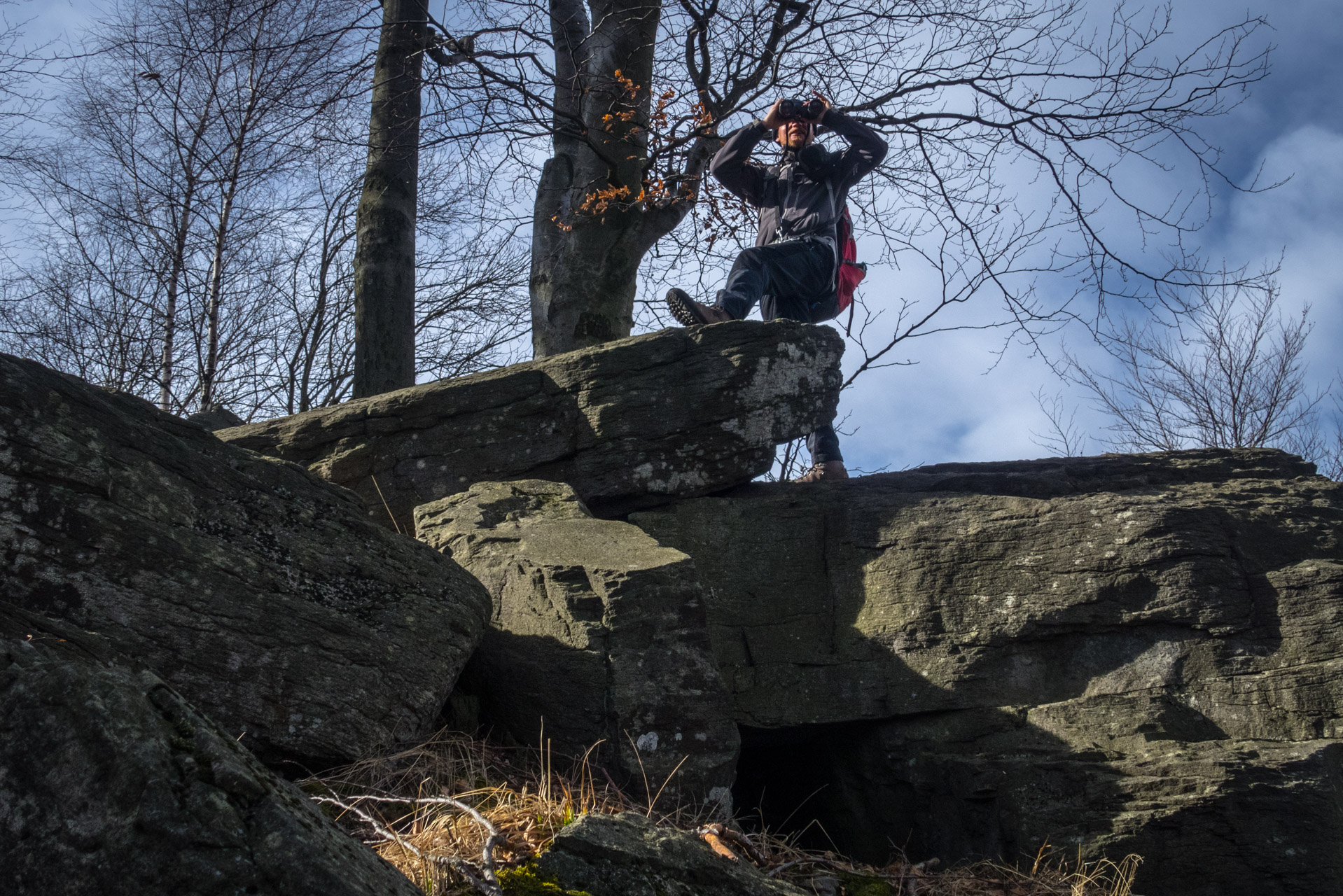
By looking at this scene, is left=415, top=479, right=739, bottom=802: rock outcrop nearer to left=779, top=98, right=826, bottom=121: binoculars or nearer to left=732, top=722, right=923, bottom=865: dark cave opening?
left=732, top=722, right=923, bottom=865: dark cave opening

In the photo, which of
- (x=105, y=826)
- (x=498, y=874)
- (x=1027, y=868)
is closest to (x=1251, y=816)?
(x=1027, y=868)

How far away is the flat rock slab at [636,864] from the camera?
7.85ft

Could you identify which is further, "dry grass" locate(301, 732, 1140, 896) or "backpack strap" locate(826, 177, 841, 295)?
"backpack strap" locate(826, 177, 841, 295)

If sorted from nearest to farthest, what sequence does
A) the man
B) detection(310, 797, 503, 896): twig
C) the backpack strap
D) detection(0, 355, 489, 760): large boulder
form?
detection(310, 797, 503, 896): twig, detection(0, 355, 489, 760): large boulder, the man, the backpack strap

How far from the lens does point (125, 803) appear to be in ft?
5.83

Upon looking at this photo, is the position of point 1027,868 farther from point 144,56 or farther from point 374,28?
point 144,56

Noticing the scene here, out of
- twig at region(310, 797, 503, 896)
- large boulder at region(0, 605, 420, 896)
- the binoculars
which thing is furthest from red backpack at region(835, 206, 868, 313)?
large boulder at region(0, 605, 420, 896)

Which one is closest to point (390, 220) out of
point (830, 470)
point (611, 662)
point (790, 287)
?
point (790, 287)

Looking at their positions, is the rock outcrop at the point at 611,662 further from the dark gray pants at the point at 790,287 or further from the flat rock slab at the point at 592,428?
the dark gray pants at the point at 790,287

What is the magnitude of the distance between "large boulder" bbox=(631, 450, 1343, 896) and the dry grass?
11.7 inches

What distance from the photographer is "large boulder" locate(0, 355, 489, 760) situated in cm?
311

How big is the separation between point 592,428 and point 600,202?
10.4 ft

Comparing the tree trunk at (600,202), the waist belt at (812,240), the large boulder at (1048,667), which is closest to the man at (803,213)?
the waist belt at (812,240)

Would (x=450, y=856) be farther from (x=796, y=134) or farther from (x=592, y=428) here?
(x=796, y=134)
